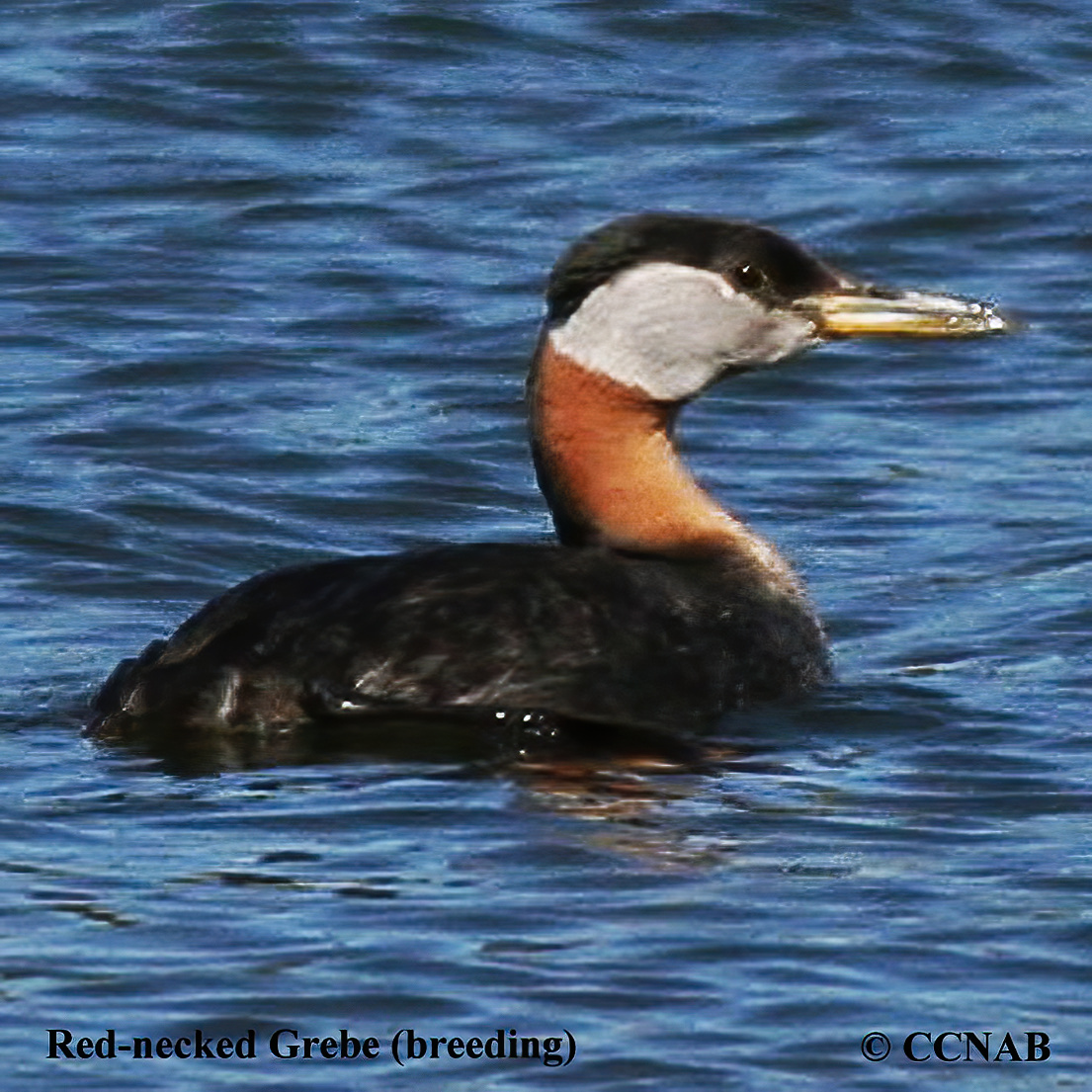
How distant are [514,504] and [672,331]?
2345 millimetres

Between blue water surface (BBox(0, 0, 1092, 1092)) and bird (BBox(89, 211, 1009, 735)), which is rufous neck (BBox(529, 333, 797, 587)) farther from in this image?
blue water surface (BBox(0, 0, 1092, 1092))

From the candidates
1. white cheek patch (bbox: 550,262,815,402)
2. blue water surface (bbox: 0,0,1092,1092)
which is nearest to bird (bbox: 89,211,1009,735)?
white cheek patch (bbox: 550,262,815,402)

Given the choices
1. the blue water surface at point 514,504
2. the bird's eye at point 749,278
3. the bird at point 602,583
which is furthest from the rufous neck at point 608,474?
the blue water surface at point 514,504

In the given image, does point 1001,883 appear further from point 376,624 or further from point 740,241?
point 740,241

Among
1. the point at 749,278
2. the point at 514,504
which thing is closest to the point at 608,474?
the point at 749,278

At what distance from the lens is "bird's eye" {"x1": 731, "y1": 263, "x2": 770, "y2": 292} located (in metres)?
10.0

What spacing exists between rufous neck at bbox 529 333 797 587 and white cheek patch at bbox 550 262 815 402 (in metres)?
0.05

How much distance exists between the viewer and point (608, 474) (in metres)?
9.88

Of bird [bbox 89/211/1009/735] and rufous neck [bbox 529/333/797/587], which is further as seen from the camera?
rufous neck [bbox 529/333/797/587]

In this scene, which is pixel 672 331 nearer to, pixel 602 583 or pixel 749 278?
pixel 749 278

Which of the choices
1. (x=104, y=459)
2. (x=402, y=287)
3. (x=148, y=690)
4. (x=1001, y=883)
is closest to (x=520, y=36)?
(x=402, y=287)

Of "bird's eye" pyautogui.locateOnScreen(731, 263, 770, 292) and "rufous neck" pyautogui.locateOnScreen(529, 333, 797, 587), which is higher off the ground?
"bird's eye" pyautogui.locateOnScreen(731, 263, 770, 292)

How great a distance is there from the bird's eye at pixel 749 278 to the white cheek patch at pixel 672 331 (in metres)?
0.03

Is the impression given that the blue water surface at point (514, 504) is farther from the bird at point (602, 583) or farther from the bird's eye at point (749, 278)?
the bird's eye at point (749, 278)
